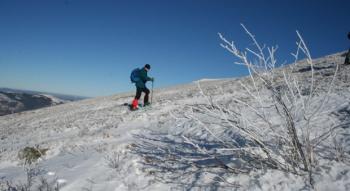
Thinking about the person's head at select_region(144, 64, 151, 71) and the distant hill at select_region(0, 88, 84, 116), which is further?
the distant hill at select_region(0, 88, 84, 116)

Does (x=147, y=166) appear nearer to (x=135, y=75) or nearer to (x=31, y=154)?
(x=31, y=154)

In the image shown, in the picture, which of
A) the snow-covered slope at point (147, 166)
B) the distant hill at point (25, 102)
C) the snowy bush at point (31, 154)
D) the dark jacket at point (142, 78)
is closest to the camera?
the snow-covered slope at point (147, 166)

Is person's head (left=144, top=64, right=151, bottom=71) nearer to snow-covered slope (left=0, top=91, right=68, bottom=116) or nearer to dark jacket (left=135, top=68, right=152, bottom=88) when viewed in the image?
dark jacket (left=135, top=68, right=152, bottom=88)

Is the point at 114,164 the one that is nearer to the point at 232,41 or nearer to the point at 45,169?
the point at 45,169

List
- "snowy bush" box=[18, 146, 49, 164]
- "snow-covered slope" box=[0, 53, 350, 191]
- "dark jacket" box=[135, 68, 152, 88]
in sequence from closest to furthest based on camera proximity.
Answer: "snow-covered slope" box=[0, 53, 350, 191], "snowy bush" box=[18, 146, 49, 164], "dark jacket" box=[135, 68, 152, 88]

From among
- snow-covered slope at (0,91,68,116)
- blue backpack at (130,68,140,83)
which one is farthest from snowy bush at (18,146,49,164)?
snow-covered slope at (0,91,68,116)

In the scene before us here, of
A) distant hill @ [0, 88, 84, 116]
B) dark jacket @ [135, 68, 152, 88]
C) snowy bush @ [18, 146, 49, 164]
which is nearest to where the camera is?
snowy bush @ [18, 146, 49, 164]

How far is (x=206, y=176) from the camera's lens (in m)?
5.38

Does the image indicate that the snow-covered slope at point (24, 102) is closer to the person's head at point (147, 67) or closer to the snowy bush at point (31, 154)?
the person's head at point (147, 67)

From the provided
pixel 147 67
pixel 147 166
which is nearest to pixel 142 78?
pixel 147 67

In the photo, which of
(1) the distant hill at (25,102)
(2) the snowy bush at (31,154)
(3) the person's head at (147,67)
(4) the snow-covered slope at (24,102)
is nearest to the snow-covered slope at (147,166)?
→ (2) the snowy bush at (31,154)

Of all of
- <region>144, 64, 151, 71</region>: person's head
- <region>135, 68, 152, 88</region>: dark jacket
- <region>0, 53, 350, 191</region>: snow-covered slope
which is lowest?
<region>0, 53, 350, 191</region>: snow-covered slope

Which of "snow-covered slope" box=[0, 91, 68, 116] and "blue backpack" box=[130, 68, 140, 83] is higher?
"blue backpack" box=[130, 68, 140, 83]

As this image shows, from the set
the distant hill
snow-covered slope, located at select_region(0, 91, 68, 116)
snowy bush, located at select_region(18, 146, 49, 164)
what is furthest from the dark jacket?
snow-covered slope, located at select_region(0, 91, 68, 116)
